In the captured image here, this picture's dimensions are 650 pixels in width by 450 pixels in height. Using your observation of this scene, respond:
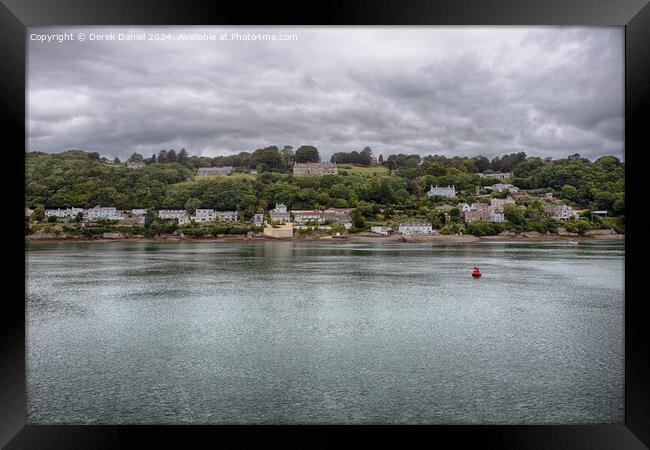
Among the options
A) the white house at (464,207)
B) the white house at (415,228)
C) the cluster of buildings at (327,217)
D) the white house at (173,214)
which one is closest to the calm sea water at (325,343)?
the white house at (464,207)

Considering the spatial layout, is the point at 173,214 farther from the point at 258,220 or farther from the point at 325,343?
the point at 325,343

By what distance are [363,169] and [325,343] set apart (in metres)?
11.1

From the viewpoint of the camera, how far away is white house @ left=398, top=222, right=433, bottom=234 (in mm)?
17562

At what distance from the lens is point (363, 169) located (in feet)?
56.1

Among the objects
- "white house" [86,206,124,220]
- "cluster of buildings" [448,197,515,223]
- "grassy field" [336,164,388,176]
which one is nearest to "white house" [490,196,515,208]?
"cluster of buildings" [448,197,515,223]

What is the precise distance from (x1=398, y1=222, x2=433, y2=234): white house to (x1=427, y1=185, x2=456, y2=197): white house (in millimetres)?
1500

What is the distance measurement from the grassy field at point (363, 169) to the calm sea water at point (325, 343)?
161 inches

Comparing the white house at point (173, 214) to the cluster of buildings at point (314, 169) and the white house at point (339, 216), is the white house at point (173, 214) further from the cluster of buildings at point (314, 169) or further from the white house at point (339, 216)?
the white house at point (339, 216)

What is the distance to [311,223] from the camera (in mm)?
17703

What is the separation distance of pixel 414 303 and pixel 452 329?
1981mm

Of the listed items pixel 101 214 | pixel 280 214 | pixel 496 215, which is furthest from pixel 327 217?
pixel 101 214

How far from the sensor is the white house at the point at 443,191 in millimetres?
16156

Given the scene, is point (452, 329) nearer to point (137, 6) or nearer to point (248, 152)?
point (137, 6)

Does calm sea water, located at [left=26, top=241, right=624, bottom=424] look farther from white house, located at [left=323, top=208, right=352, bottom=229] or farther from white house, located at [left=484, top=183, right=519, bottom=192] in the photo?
white house, located at [left=323, top=208, right=352, bottom=229]
